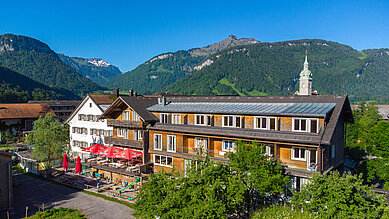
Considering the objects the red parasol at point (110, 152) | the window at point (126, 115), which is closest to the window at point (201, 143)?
the red parasol at point (110, 152)

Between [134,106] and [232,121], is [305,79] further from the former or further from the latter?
[134,106]

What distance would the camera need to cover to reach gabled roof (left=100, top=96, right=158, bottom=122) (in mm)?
33369

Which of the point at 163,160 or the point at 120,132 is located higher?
the point at 120,132

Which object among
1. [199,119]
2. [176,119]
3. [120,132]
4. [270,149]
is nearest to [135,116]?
[120,132]

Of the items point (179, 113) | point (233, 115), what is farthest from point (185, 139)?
point (233, 115)

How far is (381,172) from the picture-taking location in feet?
127

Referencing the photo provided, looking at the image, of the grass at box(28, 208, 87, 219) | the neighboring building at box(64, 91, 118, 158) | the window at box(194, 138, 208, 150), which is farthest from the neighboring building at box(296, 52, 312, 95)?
the grass at box(28, 208, 87, 219)

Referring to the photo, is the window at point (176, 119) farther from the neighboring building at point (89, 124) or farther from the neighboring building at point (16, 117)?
the neighboring building at point (16, 117)

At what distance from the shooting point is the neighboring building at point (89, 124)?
147 feet

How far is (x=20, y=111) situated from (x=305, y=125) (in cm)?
8722

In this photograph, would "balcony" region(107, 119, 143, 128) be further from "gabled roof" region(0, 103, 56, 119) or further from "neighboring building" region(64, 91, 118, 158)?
"gabled roof" region(0, 103, 56, 119)

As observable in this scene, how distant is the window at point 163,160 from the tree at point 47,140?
19378mm

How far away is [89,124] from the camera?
46.8m

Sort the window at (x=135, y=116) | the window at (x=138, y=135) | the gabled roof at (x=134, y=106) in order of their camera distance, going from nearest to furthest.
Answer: the gabled roof at (x=134, y=106), the window at (x=135, y=116), the window at (x=138, y=135)
